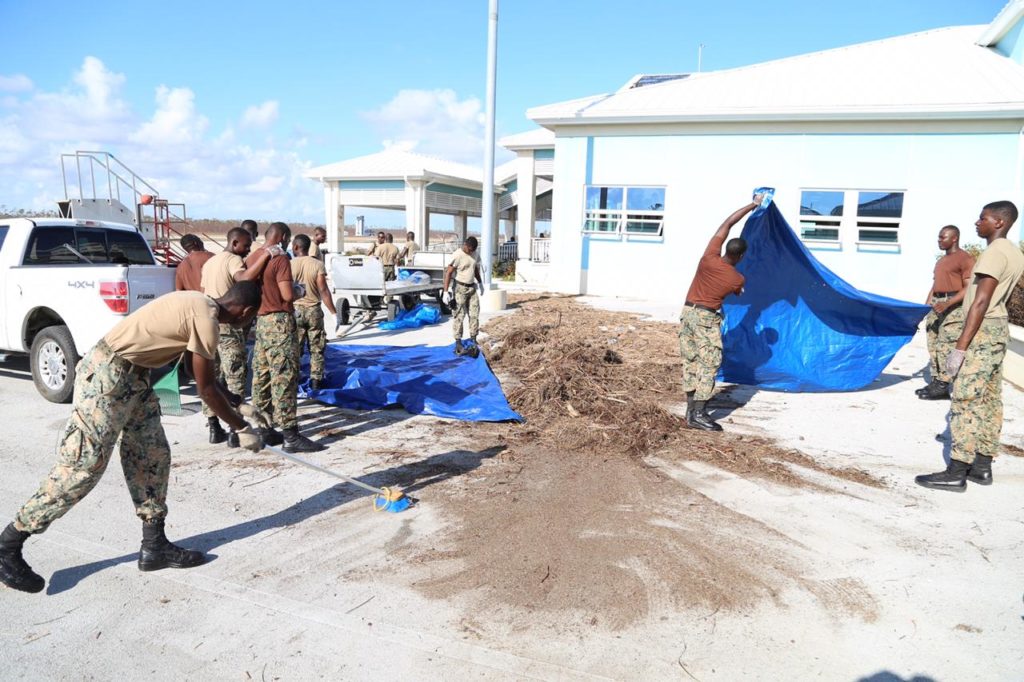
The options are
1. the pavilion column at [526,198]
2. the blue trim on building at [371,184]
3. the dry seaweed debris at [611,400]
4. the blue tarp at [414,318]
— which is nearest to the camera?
the dry seaweed debris at [611,400]

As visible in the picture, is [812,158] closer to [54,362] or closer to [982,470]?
[982,470]

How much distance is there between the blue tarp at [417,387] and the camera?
276 inches

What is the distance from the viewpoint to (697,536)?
427 cm

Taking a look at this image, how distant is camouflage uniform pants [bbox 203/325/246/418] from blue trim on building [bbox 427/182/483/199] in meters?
20.8

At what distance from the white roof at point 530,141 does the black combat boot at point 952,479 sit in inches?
743

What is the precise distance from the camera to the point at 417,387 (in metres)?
7.63

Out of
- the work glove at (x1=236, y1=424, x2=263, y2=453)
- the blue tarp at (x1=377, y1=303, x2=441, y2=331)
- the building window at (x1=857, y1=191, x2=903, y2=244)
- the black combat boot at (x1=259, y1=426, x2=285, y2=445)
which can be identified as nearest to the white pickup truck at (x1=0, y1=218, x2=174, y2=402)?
the black combat boot at (x1=259, y1=426, x2=285, y2=445)

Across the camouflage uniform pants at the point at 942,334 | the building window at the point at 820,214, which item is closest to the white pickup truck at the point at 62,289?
the camouflage uniform pants at the point at 942,334

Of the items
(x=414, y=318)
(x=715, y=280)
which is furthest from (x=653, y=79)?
(x=715, y=280)

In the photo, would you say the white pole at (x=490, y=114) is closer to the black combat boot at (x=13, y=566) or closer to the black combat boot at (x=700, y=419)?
the black combat boot at (x=700, y=419)

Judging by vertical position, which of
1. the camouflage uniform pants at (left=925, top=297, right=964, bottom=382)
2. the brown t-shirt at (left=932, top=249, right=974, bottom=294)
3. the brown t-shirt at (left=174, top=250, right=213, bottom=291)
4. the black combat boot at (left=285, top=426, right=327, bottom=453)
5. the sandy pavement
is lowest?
the sandy pavement

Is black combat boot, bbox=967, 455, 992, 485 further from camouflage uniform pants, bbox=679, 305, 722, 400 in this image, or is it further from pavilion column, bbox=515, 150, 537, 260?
pavilion column, bbox=515, 150, 537, 260

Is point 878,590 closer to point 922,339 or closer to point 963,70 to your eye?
point 922,339

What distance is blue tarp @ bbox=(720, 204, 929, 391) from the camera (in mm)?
8258
